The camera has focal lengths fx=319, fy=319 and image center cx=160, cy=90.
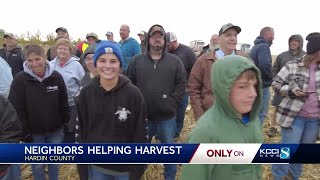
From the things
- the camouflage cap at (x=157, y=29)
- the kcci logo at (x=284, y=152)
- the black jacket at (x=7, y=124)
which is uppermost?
the camouflage cap at (x=157, y=29)

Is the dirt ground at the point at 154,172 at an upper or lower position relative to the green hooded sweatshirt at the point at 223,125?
lower

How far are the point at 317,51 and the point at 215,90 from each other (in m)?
2.54

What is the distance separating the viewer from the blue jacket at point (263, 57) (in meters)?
6.75

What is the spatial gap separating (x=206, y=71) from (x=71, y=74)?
2093 millimetres

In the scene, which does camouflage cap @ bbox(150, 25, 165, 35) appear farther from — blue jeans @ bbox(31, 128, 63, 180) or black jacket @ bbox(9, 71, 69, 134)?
blue jeans @ bbox(31, 128, 63, 180)

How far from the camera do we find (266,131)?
7750mm

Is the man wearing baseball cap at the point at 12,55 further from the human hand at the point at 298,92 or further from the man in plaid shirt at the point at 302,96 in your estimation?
the human hand at the point at 298,92

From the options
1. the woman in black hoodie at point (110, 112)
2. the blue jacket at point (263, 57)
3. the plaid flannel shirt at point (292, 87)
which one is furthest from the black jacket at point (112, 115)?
the blue jacket at point (263, 57)

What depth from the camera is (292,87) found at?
425 centimetres

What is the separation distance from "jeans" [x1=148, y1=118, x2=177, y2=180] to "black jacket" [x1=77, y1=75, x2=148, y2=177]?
1.35 metres

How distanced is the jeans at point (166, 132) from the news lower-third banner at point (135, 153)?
930 millimetres

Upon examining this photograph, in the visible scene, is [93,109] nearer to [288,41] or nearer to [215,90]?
[215,90]

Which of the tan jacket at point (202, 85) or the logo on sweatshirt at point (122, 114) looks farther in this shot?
the tan jacket at point (202, 85)

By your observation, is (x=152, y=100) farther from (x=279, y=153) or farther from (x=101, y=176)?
(x=279, y=153)
